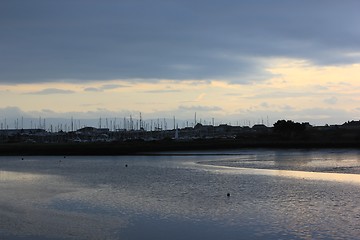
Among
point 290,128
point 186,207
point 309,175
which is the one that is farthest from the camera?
point 290,128

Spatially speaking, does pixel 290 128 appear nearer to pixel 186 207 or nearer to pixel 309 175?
pixel 309 175

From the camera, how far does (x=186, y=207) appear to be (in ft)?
81.5

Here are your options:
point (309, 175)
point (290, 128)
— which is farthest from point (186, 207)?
point (290, 128)

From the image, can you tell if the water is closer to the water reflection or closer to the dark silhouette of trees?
the water reflection

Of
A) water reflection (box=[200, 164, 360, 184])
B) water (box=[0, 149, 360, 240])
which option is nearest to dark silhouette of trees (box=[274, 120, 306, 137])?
water reflection (box=[200, 164, 360, 184])

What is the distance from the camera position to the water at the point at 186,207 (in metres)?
19.1

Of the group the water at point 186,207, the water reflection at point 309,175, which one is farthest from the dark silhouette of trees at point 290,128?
the water at point 186,207

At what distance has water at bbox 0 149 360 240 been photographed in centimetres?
1912

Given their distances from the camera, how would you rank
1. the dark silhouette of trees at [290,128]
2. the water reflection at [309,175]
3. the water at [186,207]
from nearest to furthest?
the water at [186,207], the water reflection at [309,175], the dark silhouette of trees at [290,128]

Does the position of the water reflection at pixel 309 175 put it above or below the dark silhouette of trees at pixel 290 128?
below

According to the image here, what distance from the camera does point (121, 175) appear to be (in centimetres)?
4406

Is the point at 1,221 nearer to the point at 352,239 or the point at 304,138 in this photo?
the point at 352,239

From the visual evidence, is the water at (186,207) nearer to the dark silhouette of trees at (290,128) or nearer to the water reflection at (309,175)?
the water reflection at (309,175)

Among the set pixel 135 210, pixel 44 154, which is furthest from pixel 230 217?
pixel 44 154
